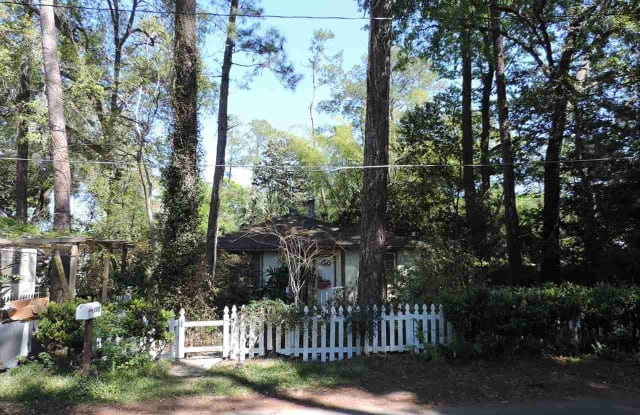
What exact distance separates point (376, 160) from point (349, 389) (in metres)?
4.82

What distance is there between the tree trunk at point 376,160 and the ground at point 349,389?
1981mm

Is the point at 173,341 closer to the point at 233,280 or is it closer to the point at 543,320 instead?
the point at 543,320

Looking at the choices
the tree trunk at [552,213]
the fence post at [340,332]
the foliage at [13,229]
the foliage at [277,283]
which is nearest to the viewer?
the fence post at [340,332]

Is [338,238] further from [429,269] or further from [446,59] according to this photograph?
[446,59]

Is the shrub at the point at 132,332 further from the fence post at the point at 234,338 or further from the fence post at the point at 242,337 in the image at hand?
the fence post at the point at 242,337

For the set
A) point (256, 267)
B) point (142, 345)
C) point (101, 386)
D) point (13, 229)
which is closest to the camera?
point (101, 386)

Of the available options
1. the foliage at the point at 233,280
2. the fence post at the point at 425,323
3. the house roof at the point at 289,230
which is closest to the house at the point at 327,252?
the house roof at the point at 289,230

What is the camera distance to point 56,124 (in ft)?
37.4

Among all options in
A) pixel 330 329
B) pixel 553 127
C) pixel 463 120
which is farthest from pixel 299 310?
pixel 463 120

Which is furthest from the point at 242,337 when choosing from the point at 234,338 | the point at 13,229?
the point at 13,229

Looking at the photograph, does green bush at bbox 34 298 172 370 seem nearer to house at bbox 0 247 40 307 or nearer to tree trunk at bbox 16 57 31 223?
tree trunk at bbox 16 57 31 223

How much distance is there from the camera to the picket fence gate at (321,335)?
752 centimetres

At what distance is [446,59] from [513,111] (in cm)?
375

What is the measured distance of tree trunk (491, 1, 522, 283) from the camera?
13961mm
